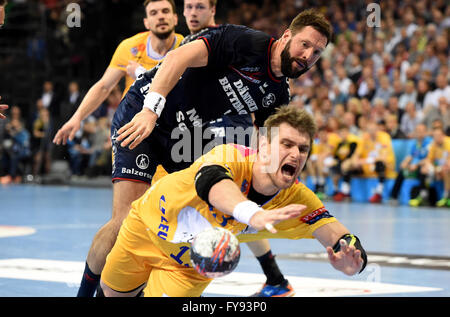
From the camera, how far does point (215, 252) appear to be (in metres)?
3.83

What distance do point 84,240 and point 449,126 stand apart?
8.58 metres

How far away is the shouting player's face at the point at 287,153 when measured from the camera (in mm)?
4062

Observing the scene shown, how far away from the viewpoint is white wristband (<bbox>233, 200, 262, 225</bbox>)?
3738 millimetres

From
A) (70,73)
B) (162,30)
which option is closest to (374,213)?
(162,30)

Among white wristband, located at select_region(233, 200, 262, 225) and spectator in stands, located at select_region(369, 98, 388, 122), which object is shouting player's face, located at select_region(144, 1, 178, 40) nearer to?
white wristband, located at select_region(233, 200, 262, 225)

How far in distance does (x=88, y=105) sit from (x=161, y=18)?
0.98 meters

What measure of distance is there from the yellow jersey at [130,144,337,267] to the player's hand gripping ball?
39cm

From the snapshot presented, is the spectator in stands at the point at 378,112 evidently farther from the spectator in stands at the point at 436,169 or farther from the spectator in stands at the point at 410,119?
the spectator in stands at the point at 436,169

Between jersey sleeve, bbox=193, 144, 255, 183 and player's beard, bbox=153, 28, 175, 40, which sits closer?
jersey sleeve, bbox=193, 144, 255, 183

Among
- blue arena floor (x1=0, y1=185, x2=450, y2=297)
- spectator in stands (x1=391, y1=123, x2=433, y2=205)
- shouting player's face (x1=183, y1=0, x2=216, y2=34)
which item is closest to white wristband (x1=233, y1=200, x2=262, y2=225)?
blue arena floor (x1=0, y1=185, x2=450, y2=297)

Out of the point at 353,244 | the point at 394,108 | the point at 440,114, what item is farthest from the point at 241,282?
the point at 394,108

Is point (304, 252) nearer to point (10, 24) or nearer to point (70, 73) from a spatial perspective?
point (70, 73)

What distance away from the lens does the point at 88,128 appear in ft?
72.8

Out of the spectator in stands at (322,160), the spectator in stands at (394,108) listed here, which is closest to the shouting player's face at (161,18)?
the spectator in stands at (394,108)
